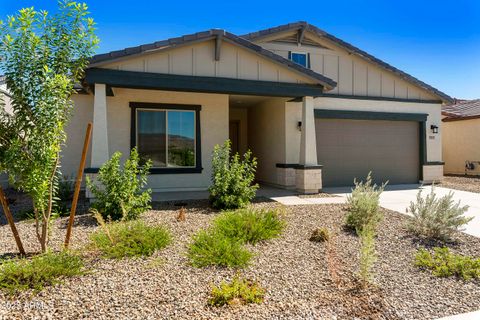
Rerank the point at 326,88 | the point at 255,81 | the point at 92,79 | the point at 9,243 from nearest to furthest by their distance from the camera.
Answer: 1. the point at 9,243
2. the point at 92,79
3. the point at 255,81
4. the point at 326,88

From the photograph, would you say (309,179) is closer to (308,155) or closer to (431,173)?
(308,155)

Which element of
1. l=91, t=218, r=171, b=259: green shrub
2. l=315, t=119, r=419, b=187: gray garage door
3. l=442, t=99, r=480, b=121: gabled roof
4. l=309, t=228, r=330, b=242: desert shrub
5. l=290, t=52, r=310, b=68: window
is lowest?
l=309, t=228, r=330, b=242: desert shrub

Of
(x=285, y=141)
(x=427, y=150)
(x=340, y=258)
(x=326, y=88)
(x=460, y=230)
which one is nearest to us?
(x=340, y=258)

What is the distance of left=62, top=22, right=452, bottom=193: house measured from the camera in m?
7.90

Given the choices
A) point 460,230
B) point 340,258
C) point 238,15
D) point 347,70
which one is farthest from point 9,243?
point 347,70

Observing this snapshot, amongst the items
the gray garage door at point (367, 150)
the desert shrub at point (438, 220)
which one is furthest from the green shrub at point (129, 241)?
the gray garage door at point (367, 150)

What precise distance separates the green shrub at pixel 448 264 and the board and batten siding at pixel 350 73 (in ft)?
26.5

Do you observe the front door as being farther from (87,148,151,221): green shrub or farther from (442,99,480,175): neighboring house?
(442,99,480,175): neighboring house

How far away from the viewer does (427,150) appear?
12.6 m

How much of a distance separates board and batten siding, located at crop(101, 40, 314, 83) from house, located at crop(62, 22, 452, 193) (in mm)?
25

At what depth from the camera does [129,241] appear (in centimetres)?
435

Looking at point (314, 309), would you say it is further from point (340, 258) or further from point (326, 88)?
point (326, 88)

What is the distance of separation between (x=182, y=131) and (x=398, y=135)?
27.4 ft

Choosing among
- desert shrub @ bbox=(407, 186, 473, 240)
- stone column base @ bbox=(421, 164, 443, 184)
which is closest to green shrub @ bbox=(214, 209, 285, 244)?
desert shrub @ bbox=(407, 186, 473, 240)
